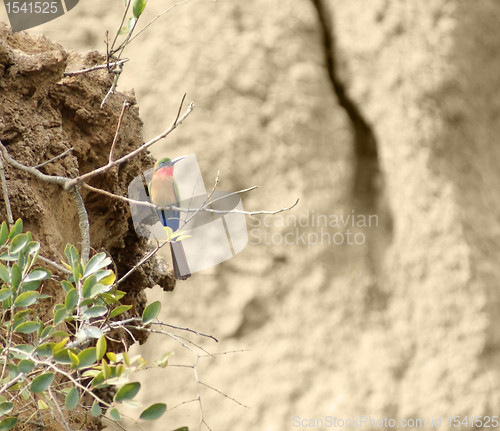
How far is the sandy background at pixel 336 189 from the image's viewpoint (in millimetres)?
2756

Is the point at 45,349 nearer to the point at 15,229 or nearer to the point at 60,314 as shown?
the point at 60,314

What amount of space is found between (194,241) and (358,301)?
1.02 meters

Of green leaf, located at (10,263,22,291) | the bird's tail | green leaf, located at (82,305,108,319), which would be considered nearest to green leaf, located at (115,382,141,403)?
green leaf, located at (82,305,108,319)

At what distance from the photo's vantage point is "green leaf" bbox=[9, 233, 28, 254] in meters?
0.96

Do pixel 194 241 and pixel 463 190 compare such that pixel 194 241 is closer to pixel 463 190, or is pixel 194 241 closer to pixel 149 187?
pixel 149 187

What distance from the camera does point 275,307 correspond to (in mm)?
2912

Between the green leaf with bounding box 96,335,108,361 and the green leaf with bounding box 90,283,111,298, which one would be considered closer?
the green leaf with bounding box 96,335,108,361

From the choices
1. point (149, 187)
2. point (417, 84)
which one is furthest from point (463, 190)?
point (149, 187)

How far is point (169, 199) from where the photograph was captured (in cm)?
206

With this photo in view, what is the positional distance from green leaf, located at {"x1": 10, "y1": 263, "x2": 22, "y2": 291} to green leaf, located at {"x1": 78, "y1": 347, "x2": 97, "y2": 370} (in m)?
0.19

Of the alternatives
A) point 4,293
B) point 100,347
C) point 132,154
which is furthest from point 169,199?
point 100,347

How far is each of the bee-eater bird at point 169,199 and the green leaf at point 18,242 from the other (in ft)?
3.05

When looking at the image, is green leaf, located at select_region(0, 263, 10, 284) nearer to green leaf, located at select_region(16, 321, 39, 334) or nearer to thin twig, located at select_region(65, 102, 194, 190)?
green leaf, located at select_region(16, 321, 39, 334)

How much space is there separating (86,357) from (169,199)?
125cm
